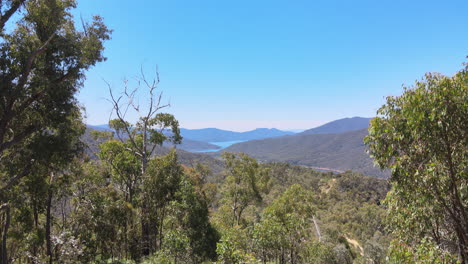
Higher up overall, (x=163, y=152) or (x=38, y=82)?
(x=38, y=82)

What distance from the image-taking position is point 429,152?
4.37 meters

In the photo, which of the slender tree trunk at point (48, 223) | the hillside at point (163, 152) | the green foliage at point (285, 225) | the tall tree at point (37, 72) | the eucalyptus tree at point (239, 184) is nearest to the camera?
the tall tree at point (37, 72)

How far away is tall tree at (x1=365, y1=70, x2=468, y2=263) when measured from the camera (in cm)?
392

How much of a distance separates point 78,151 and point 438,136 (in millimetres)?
10258

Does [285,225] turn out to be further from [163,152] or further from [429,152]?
[163,152]

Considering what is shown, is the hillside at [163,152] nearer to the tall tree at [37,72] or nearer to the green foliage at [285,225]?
the tall tree at [37,72]

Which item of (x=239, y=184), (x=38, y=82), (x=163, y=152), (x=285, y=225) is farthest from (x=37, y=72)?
(x=163, y=152)

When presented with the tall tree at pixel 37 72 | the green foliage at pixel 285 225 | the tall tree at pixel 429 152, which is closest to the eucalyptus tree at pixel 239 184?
the green foliage at pixel 285 225

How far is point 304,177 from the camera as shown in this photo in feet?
234

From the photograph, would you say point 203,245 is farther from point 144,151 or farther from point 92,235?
point 144,151

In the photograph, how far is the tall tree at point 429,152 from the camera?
3.92 m

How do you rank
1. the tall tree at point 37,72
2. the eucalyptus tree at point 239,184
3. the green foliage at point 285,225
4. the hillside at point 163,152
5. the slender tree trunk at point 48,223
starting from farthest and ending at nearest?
the eucalyptus tree at point 239,184, the hillside at point 163,152, the slender tree trunk at point 48,223, the green foliage at point 285,225, the tall tree at point 37,72

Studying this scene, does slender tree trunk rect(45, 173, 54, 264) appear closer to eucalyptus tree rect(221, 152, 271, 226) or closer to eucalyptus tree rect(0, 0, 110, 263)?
eucalyptus tree rect(0, 0, 110, 263)

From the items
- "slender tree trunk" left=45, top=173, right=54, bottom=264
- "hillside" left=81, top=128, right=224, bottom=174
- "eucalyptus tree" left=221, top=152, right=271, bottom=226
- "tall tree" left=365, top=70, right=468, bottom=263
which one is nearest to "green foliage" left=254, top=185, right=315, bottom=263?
"tall tree" left=365, top=70, right=468, bottom=263
